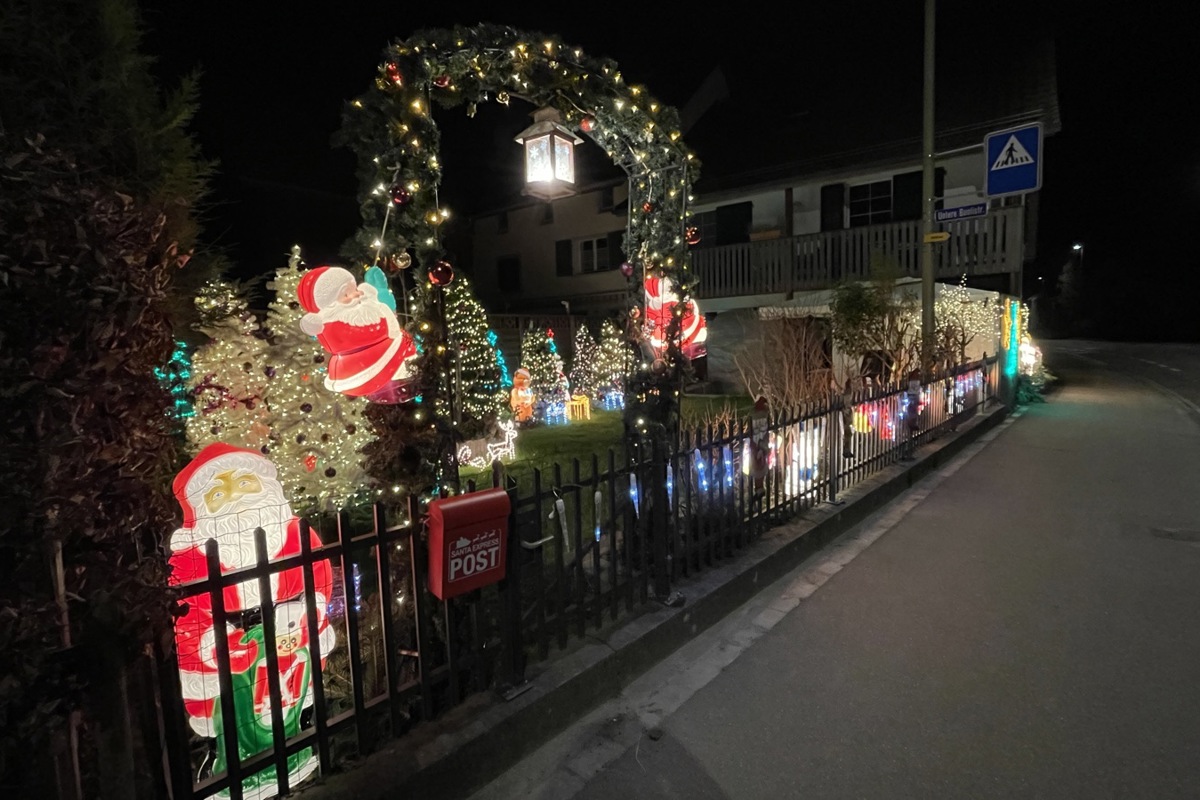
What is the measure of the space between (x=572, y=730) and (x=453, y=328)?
7743mm

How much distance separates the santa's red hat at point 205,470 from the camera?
2.99 metres

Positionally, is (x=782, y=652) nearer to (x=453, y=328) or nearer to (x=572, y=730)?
(x=572, y=730)

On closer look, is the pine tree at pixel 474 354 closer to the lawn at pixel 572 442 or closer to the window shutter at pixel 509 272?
the lawn at pixel 572 442

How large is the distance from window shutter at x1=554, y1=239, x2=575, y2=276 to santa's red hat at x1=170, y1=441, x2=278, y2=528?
2080 centimetres

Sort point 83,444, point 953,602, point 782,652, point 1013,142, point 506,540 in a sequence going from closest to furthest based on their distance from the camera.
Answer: point 83,444 < point 506,540 < point 782,652 < point 953,602 < point 1013,142

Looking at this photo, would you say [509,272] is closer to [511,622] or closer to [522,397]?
[522,397]

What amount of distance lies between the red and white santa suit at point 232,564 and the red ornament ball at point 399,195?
4.73ft

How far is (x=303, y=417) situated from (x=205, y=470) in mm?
3730

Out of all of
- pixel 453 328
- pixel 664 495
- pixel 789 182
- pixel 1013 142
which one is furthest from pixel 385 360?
pixel 789 182

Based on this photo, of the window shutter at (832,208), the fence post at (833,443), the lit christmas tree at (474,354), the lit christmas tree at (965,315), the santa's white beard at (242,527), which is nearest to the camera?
the santa's white beard at (242,527)

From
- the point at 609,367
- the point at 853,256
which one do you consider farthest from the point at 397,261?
the point at 853,256

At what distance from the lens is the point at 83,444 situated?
1732 millimetres

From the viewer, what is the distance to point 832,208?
1644cm

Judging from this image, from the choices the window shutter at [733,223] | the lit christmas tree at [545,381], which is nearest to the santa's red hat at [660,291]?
the lit christmas tree at [545,381]
